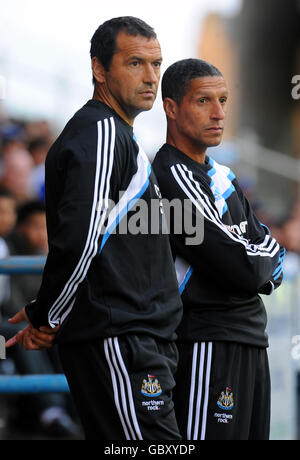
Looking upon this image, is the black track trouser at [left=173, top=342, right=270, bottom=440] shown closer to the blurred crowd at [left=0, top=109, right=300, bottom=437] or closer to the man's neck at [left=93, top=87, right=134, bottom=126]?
the man's neck at [left=93, top=87, right=134, bottom=126]

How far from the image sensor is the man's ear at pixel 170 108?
12.6 ft

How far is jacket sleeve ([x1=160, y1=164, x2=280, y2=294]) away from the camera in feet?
11.8

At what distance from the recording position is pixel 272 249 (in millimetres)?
3787

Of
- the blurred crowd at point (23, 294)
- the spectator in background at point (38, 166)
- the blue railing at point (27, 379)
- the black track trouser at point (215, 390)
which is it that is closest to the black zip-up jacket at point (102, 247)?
A: the black track trouser at point (215, 390)

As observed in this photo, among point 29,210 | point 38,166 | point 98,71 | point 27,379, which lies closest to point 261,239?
point 98,71

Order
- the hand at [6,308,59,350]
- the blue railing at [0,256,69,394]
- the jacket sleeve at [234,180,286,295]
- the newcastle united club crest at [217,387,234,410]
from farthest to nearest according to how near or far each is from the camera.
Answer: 1. the blue railing at [0,256,69,394]
2. the jacket sleeve at [234,180,286,295]
3. the newcastle united club crest at [217,387,234,410]
4. the hand at [6,308,59,350]

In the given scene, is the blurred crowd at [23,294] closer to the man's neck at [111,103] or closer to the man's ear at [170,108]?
the man's ear at [170,108]

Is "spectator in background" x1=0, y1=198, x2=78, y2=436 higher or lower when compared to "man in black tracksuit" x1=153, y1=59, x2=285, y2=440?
lower

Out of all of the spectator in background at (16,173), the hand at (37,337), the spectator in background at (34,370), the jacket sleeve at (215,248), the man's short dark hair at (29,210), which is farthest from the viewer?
the spectator in background at (16,173)

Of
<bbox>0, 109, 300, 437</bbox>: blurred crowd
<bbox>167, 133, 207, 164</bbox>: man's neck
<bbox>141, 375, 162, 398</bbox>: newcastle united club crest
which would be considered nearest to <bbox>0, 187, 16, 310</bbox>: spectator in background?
<bbox>0, 109, 300, 437</bbox>: blurred crowd

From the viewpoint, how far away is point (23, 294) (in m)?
6.78

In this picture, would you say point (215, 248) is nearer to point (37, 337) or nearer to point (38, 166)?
point (37, 337)

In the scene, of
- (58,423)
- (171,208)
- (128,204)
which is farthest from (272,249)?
(58,423)

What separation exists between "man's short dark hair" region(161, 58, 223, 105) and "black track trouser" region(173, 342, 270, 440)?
41.5 inches
